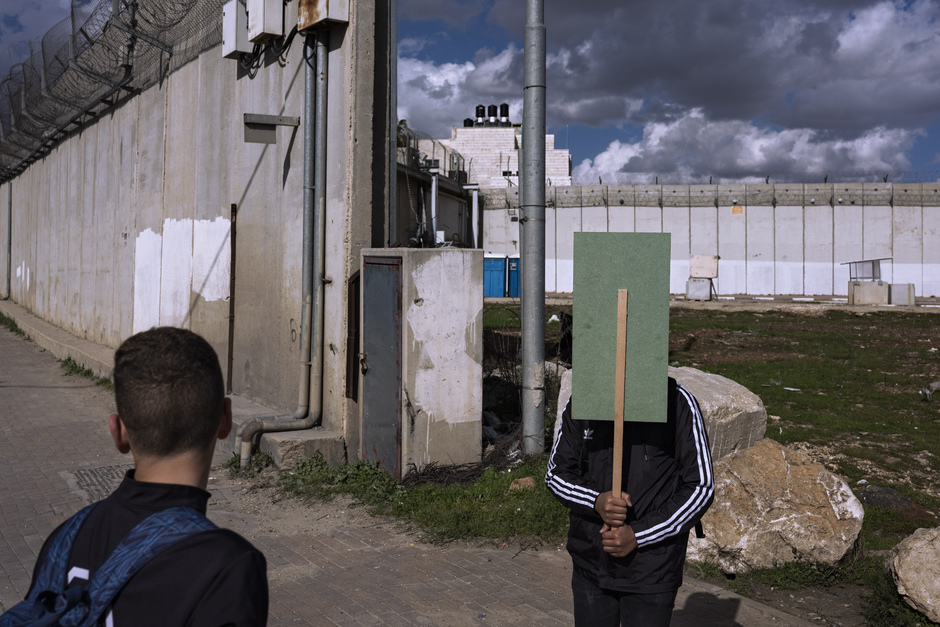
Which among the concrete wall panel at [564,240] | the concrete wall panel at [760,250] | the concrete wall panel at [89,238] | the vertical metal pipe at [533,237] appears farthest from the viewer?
the concrete wall panel at [564,240]

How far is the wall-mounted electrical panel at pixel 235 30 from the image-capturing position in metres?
8.49

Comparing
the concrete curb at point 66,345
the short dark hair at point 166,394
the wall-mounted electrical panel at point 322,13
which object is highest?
the wall-mounted electrical panel at point 322,13

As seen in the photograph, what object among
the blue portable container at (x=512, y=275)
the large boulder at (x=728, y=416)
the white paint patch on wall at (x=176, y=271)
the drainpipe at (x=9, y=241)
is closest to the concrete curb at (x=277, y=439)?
the white paint patch on wall at (x=176, y=271)

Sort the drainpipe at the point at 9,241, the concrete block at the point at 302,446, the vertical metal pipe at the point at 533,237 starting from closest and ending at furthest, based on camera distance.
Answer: the vertical metal pipe at the point at 533,237 < the concrete block at the point at 302,446 < the drainpipe at the point at 9,241

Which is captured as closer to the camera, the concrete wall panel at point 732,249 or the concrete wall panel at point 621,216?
the concrete wall panel at point 732,249

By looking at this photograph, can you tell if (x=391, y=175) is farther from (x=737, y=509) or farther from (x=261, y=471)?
(x=737, y=509)

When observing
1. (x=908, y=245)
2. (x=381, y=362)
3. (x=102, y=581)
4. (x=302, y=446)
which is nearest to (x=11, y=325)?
(x=302, y=446)

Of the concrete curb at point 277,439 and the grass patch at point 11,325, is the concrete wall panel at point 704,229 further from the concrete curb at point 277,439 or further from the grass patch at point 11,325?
the concrete curb at point 277,439

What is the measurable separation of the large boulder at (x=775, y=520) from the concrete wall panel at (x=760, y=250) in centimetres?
3735

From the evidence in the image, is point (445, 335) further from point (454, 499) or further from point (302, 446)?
point (302, 446)

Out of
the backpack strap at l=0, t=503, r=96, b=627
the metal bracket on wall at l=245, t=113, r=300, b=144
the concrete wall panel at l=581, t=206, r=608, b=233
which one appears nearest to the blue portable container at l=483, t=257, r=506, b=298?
the concrete wall panel at l=581, t=206, r=608, b=233

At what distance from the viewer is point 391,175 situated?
731cm

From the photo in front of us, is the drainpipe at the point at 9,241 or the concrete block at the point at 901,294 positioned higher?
the drainpipe at the point at 9,241

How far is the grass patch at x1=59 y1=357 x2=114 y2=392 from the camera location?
12.1 metres
